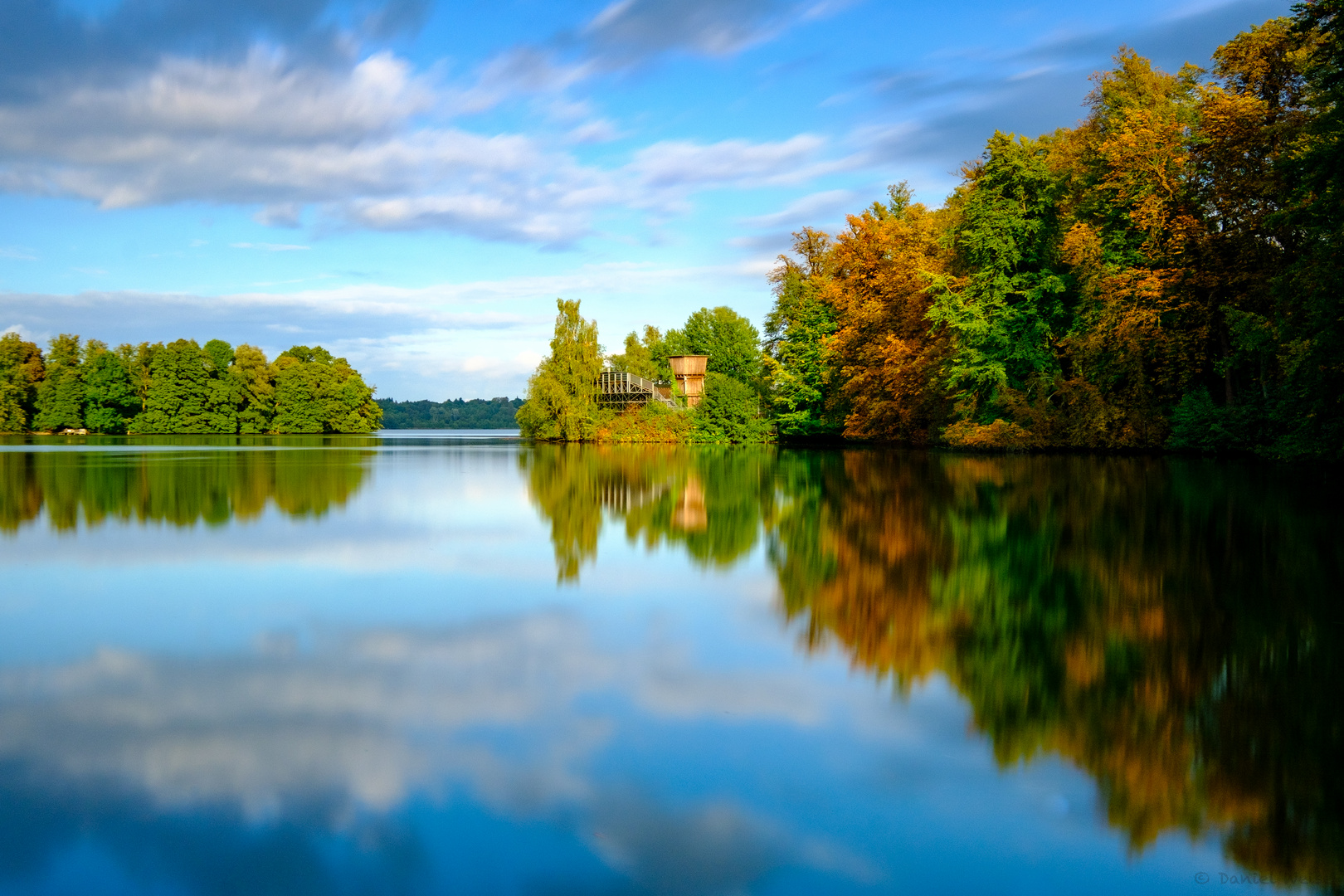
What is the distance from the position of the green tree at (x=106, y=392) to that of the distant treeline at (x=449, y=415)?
82.9m

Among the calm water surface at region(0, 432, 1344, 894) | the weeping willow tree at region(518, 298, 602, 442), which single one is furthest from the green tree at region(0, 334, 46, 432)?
the calm water surface at region(0, 432, 1344, 894)

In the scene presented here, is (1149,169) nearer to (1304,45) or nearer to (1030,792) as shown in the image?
(1304,45)

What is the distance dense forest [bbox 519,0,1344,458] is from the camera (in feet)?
68.1

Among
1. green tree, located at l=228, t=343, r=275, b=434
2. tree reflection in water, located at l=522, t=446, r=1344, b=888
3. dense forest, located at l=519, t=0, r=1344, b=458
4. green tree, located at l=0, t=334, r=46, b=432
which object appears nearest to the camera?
tree reflection in water, located at l=522, t=446, r=1344, b=888

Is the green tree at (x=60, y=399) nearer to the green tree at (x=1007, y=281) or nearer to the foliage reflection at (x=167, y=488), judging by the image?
the foliage reflection at (x=167, y=488)

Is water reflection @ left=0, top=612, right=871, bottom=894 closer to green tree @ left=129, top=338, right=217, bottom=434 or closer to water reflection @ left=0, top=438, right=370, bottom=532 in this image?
water reflection @ left=0, top=438, right=370, bottom=532

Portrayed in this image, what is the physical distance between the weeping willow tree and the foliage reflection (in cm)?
2128

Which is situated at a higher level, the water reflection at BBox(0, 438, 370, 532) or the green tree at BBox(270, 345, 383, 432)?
the green tree at BBox(270, 345, 383, 432)

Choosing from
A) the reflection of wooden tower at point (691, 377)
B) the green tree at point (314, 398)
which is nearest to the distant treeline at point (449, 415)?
the green tree at point (314, 398)

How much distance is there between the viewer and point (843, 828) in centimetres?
339

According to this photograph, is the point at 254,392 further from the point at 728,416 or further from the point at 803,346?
the point at 803,346

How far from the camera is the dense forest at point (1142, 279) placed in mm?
20766

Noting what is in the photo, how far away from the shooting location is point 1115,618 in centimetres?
680

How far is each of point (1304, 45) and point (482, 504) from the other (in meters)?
27.6
